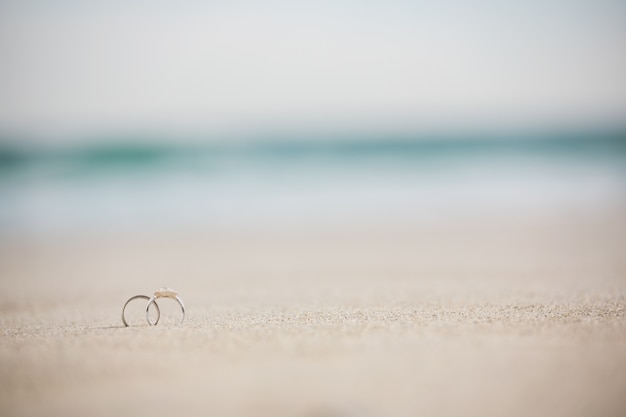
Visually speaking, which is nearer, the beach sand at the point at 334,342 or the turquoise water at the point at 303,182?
the beach sand at the point at 334,342

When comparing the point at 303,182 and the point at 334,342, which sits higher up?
the point at 303,182

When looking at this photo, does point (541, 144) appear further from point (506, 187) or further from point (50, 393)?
point (50, 393)

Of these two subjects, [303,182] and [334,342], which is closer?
[334,342]

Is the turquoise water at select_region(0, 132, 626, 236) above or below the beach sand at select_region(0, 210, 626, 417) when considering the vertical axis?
above

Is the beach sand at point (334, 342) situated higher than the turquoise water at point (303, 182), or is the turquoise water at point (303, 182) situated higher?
the turquoise water at point (303, 182)
